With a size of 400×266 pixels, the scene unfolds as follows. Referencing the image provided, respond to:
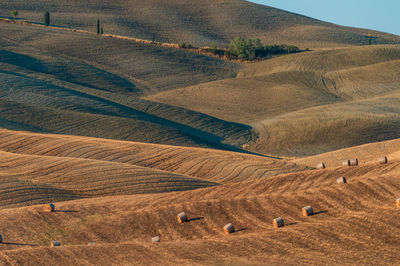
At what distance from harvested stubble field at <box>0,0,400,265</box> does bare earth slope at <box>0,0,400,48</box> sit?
1.76 ft

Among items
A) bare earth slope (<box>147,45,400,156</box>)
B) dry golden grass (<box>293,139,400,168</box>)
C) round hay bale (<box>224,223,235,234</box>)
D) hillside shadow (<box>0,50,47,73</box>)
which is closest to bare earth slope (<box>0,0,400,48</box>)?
bare earth slope (<box>147,45,400,156</box>)

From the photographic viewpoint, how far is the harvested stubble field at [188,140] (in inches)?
532

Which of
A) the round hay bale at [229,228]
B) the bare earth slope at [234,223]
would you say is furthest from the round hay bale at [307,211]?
the round hay bale at [229,228]

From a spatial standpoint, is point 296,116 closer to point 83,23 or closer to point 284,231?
point 284,231

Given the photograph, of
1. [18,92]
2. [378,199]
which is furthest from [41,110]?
[378,199]

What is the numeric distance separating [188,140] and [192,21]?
7638cm

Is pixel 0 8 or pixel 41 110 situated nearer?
pixel 41 110

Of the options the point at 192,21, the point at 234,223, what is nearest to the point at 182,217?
the point at 234,223

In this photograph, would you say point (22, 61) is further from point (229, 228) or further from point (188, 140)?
point (229, 228)

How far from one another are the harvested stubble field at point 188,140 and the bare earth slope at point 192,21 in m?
0.54

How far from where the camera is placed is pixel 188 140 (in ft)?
147

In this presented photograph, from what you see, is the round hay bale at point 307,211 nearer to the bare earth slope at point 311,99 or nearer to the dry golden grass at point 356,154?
the dry golden grass at point 356,154

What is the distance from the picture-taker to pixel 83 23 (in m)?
102

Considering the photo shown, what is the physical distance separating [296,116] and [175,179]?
33.0 m
